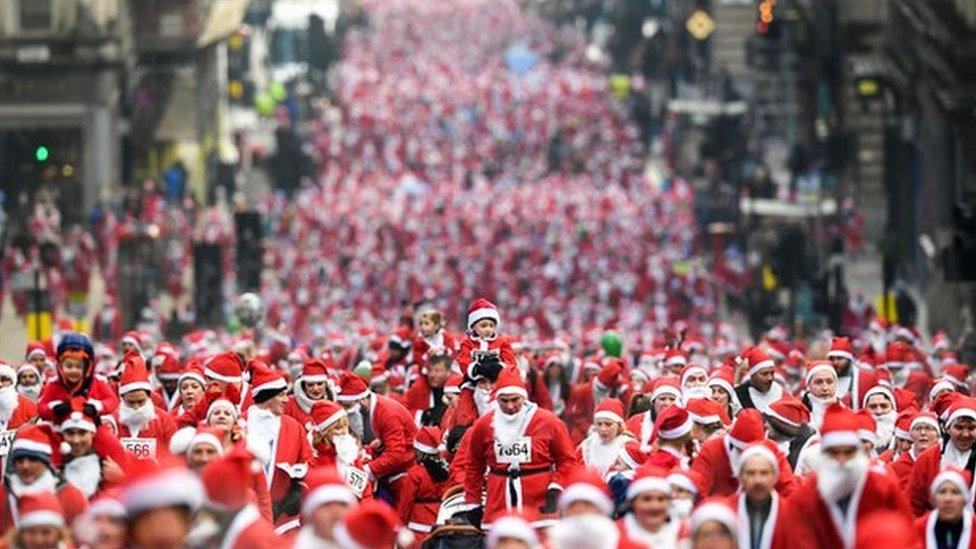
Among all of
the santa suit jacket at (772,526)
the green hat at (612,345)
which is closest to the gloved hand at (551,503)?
the santa suit jacket at (772,526)

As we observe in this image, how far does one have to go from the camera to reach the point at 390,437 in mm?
20531

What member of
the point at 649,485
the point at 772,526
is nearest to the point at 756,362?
the point at 772,526

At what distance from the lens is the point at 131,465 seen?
16.7m

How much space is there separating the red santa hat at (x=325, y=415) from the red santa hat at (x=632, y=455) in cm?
165

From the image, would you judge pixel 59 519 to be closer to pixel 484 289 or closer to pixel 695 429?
pixel 695 429

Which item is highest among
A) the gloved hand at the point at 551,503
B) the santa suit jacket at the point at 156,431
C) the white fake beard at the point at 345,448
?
the santa suit jacket at the point at 156,431

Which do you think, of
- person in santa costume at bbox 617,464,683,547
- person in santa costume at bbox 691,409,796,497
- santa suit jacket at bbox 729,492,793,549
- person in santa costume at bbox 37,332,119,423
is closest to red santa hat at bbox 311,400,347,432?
person in santa costume at bbox 37,332,119,423

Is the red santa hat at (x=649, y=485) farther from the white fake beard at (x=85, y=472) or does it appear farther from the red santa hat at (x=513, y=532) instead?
the white fake beard at (x=85, y=472)

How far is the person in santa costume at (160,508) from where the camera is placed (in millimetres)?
11867

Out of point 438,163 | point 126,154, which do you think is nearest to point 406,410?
point 126,154

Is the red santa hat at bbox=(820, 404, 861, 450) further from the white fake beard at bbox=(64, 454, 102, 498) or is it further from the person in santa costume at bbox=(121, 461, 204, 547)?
the white fake beard at bbox=(64, 454, 102, 498)

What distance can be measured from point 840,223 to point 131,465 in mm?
46765

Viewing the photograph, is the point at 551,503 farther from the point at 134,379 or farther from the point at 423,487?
the point at 134,379

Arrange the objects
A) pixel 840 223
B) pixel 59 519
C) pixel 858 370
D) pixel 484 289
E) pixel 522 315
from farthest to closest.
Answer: pixel 840 223 → pixel 484 289 → pixel 522 315 → pixel 858 370 → pixel 59 519
